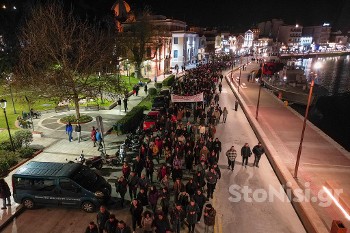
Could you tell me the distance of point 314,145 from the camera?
64.0 ft

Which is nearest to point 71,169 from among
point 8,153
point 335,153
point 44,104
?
point 8,153

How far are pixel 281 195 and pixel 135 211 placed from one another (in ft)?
24.1

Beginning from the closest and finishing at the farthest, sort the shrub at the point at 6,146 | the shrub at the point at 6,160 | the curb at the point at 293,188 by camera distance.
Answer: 1. the curb at the point at 293,188
2. the shrub at the point at 6,160
3. the shrub at the point at 6,146

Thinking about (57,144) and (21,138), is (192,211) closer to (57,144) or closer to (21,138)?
(57,144)

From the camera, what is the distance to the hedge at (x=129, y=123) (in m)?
20.5

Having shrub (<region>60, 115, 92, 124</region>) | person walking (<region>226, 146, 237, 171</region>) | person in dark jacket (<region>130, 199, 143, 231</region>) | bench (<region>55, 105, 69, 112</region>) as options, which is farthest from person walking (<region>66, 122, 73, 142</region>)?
person walking (<region>226, 146, 237, 171</region>)

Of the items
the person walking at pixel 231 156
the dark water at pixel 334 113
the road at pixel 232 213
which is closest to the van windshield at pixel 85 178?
the road at pixel 232 213

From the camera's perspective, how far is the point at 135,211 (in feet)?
32.5

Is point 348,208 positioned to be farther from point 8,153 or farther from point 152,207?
point 8,153

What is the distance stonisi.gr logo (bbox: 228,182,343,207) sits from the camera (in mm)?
12523

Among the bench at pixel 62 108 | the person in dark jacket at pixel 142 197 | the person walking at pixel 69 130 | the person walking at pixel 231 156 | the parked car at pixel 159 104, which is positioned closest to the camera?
the person in dark jacket at pixel 142 197

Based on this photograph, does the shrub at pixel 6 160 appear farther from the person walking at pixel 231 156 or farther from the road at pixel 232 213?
the person walking at pixel 231 156

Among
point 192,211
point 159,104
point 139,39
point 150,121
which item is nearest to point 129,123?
point 150,121

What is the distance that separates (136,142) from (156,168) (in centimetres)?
267
